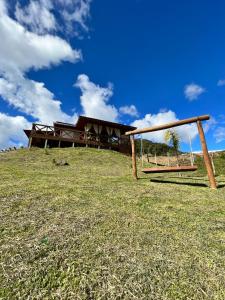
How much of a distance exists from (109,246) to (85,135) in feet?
73.4

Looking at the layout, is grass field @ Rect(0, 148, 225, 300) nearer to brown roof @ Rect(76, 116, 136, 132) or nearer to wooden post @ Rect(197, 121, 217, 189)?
wooden post @ Rect(197, 121, 217, 189)

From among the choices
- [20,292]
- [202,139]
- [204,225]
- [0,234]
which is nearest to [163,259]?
[204,225]

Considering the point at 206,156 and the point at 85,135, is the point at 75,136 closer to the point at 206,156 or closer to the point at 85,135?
the point at 85,135

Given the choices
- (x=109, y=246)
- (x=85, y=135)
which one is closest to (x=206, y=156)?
(x=109, y=246)

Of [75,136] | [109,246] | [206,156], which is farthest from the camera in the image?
[75,136]

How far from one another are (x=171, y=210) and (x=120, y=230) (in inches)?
76.5

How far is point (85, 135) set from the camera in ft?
84.2

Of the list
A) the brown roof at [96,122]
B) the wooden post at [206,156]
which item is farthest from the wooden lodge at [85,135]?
the wooden post at [206,156]

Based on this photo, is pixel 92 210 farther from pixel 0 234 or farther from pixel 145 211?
pixel 0 234

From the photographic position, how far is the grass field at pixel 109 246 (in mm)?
2869

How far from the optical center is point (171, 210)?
5703 mm

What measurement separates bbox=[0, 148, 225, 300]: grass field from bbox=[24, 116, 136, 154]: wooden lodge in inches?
683

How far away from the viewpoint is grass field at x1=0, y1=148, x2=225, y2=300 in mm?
2869

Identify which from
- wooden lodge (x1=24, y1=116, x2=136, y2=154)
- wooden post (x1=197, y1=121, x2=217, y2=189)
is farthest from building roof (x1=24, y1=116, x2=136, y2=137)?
wooden post (x1=197, y1=121, x2=217, y2=189)
